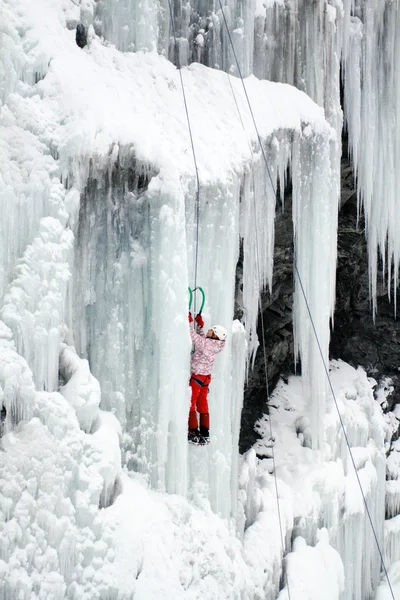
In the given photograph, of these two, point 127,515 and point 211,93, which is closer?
point 127,515

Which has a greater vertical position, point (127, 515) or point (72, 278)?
point (72, 278)

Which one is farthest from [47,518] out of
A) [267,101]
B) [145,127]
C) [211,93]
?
[267,101]

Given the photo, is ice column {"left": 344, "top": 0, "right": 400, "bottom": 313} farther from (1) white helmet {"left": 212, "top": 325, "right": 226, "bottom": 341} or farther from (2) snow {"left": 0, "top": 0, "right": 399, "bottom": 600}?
(1) white helmet {"left": 212, "top": 325, "right": 226, "bottom": 341}

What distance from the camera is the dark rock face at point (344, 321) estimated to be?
9.05 metres

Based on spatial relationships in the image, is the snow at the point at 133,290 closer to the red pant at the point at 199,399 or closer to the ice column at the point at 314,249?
the ice column at the point at 314,249

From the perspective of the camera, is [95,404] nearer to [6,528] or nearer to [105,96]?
[6,528]

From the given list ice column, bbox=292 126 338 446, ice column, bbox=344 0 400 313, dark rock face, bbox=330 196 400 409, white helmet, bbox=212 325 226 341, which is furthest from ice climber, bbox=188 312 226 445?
dark rock face, bbox=330 196 400 409

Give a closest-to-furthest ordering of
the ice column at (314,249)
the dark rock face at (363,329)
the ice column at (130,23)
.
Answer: the ice column at (130,23), the ice column at (314,249), the dark rock face at (363,329)

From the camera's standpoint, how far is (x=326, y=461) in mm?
7766

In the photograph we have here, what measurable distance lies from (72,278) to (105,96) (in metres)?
1.25

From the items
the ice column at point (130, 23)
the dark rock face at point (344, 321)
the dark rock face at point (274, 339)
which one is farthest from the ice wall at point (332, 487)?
the ice column at point (130, 23)

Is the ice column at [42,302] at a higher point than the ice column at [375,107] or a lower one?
lower

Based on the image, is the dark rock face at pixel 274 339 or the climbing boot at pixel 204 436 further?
the dark rock face at pixel 274 339

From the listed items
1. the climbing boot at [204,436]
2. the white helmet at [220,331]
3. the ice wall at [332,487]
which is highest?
the white helmet at [220,331]
